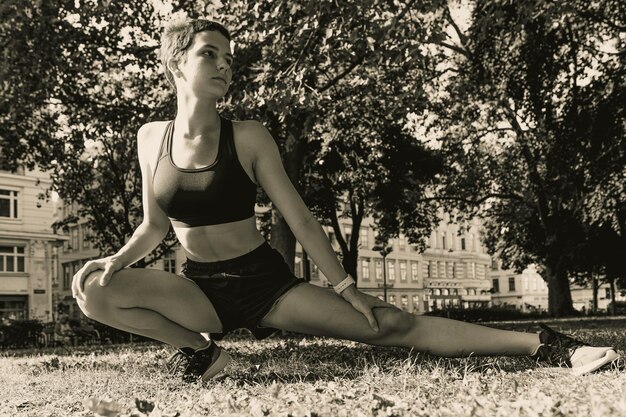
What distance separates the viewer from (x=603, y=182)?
15.3m

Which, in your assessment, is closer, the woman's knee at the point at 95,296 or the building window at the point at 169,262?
the woman's knee at the point at 95,296

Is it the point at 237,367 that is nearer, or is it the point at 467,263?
the point at 237,367

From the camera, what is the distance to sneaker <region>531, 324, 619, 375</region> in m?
3.37

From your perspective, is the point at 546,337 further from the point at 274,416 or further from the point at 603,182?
the point at 603,182

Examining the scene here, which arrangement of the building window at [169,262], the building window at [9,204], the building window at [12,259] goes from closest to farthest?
the building window at [12,259]
the building window at [9,204]
the building window at [169,262]

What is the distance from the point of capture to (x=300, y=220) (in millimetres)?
3633

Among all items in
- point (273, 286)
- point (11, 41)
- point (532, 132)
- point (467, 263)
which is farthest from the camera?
point (467, 263)

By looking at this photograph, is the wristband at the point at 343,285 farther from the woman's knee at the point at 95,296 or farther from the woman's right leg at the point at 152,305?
the woman's knee at the point at 95,296

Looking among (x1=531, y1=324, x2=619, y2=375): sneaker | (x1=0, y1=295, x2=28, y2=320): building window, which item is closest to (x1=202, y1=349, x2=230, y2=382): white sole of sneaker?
(x1=531, y1=324, x2=619, y2=375): sneaker

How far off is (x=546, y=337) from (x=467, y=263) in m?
85.0

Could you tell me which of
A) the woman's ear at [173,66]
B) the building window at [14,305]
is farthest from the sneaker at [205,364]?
the building window at [14,305]

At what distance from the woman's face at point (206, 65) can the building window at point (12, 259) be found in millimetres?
39777

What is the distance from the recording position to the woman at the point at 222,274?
3592 mm

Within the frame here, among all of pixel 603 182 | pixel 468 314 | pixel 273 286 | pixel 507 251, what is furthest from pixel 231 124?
pixel 468 314
